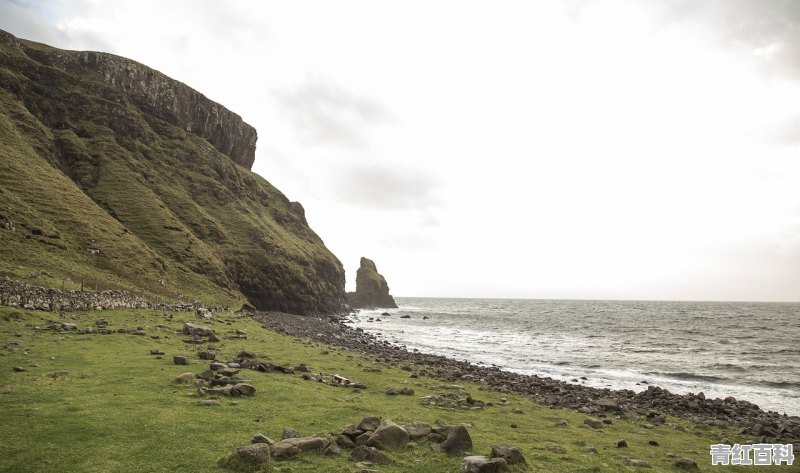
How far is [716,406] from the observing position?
30.0 m

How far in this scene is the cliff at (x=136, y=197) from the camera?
6356 centimetres

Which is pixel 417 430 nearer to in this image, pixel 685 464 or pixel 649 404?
pixel 685 464

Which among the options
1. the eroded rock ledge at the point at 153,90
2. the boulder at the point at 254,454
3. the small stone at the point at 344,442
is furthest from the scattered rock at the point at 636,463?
the eroded rock ledge at the point at 153,90

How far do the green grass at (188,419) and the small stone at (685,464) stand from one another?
1.74ft

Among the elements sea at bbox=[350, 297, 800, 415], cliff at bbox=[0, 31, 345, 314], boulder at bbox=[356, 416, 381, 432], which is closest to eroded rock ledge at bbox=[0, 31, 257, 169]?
cliff at bbox=[0, 31, 345, 314]

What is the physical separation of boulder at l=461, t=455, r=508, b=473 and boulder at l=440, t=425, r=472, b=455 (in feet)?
4.29

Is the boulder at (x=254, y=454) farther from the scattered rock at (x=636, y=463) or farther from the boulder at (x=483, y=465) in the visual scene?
the scattered rock at (x=636, y=463)

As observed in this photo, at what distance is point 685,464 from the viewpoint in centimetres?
1588

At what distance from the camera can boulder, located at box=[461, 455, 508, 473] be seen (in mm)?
11688

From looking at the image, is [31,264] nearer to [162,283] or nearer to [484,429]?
[162,283]

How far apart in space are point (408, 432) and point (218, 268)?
8513 centimetres

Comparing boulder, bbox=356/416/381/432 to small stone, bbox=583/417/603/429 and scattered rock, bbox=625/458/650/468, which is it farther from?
small stone, bbox=583/417/603/429

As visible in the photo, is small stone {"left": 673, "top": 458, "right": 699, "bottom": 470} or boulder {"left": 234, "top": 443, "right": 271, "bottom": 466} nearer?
boulder {"left": 234, "top": 443, "right": 271, "bottom": 466}

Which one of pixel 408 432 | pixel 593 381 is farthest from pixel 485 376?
pixel 408 432
